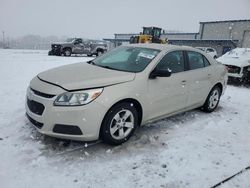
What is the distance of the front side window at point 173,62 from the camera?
457 centimetres

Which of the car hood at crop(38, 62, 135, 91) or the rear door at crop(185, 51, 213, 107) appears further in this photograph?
the rear door at crop(185, 51, 213, 107)

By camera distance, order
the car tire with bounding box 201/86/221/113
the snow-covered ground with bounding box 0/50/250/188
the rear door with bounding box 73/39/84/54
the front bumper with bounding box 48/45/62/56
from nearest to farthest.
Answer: the snow-covered ground with bounding box 0/50/250/188, the car tire with bounding box 201/86/221/113, the front bumper with bounding box 48/45/62/56, the rear door with bounding box 73/39/84/54

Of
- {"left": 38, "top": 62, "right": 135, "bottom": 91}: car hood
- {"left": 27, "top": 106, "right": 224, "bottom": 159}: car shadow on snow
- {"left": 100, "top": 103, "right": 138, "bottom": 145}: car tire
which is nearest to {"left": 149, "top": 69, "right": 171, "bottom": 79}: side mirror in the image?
{"left": 38, "top": 62, "right": 135, "bottom": 91}: car hood

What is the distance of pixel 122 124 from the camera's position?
3992 millimetres

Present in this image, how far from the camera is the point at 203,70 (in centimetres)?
552

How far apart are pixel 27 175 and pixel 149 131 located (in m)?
2.30

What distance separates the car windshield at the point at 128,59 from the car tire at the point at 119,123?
2.53 ft

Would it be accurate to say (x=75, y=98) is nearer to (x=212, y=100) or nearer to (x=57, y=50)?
(x=212, y=100)

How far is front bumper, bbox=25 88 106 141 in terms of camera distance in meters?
3.51

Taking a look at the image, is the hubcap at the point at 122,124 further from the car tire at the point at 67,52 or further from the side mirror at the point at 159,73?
the car tire at the point at 67,52

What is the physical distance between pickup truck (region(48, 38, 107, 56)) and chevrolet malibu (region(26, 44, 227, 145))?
17.6 metres

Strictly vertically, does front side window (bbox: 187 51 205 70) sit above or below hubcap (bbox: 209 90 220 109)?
above

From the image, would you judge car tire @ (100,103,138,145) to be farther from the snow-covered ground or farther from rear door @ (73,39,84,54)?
rear door @ (73,39,84,54)

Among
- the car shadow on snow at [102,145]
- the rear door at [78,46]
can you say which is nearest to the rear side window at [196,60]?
the car shadow on snow at [102,145]
